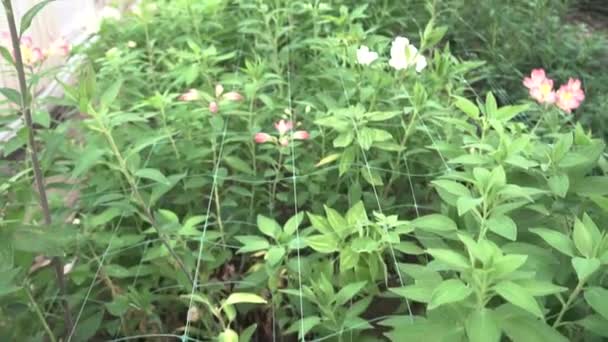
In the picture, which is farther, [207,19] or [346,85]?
[207,19]

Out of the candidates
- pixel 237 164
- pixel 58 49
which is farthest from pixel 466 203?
pixel 58 49

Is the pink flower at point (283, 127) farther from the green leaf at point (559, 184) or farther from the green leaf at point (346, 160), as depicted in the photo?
the green leaf at point (559, 184)

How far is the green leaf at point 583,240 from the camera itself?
83 cm

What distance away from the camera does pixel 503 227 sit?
2.86 ft

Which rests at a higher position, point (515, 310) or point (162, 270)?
point (515, 310)

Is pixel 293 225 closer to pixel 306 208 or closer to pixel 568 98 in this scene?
pixel 306 208

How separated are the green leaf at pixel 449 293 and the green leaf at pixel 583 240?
0.56ft

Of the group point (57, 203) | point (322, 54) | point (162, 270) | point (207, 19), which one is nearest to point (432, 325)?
point (162, 270)

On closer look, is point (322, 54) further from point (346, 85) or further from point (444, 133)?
point (444, 133)

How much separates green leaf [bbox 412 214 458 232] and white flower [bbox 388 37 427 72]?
21.9 inches

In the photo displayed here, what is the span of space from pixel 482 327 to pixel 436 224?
204mm

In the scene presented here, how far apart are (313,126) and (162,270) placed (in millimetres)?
497

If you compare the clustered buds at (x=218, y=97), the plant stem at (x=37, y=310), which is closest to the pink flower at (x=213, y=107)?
the clustered buds at (x=218, y=97)

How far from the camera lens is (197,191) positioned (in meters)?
1.29
